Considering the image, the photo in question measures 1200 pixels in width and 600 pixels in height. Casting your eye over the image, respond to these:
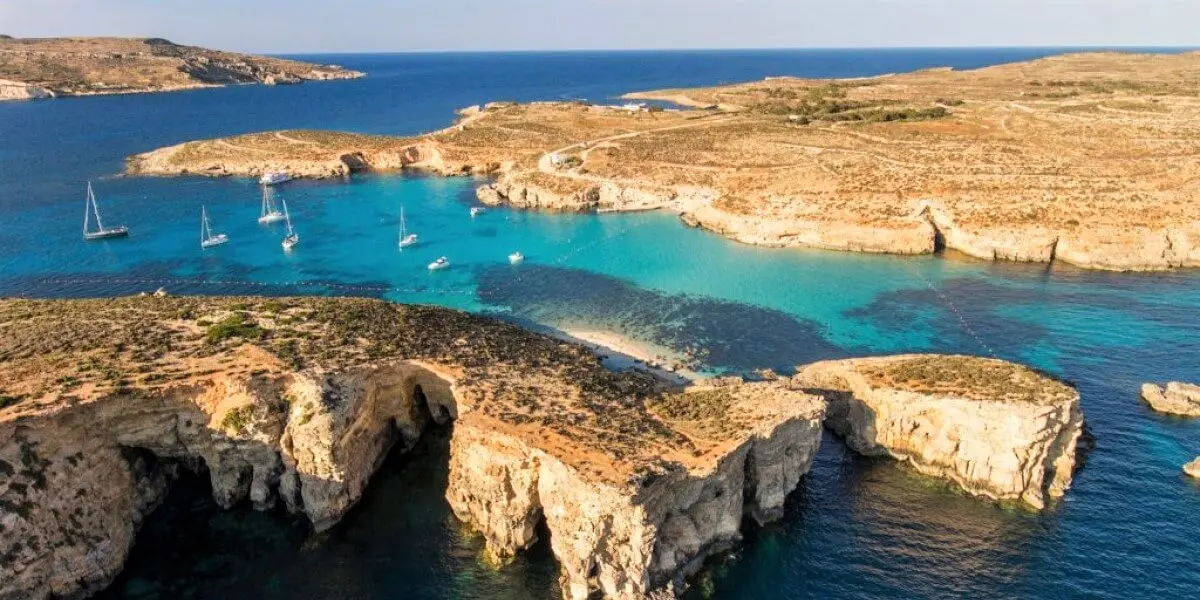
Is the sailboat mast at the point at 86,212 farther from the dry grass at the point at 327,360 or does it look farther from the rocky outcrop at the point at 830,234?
the rocky outcrop at the point at 830,234

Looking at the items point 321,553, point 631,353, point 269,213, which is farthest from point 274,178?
point 321,553

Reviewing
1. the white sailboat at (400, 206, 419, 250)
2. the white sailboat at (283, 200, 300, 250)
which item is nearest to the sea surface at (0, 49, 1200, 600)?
the white sailboat at (283, 200, 300, 250)

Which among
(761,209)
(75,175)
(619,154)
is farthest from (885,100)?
(75,175)

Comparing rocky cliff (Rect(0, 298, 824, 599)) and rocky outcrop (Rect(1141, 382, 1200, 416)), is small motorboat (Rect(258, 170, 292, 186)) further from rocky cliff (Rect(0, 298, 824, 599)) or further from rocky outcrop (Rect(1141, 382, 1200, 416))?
rocky outcrop (Rect(1141, 382, 1200, 416))

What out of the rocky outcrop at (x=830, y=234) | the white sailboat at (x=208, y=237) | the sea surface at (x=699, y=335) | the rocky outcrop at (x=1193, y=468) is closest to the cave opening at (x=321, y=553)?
the sea surface at (x=699, y=335)

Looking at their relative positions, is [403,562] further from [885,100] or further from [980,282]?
[885,100]

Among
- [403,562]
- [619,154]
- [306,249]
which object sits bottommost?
[403,562]
